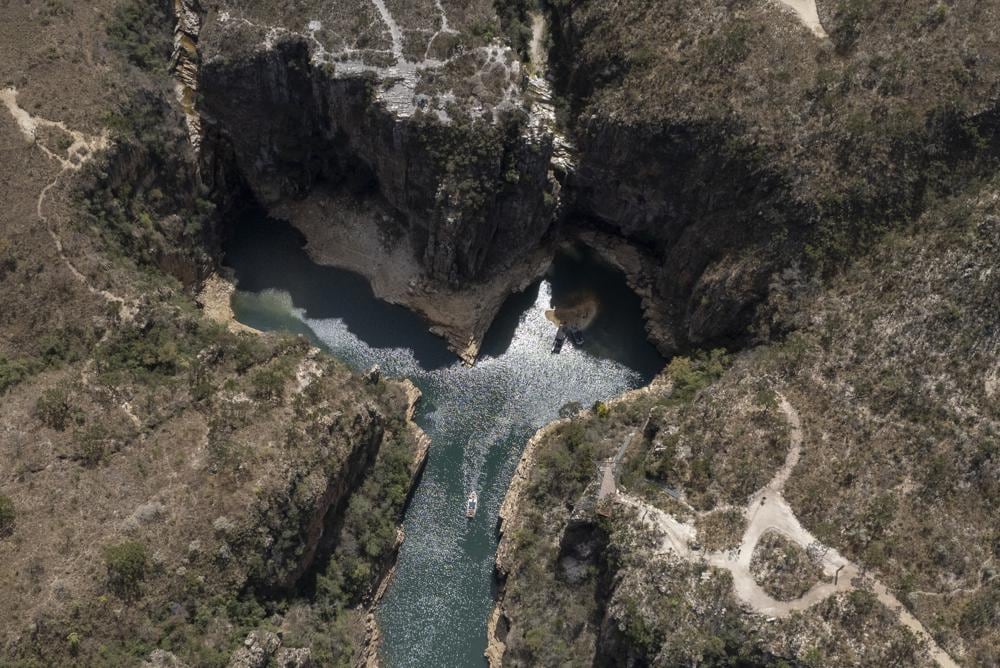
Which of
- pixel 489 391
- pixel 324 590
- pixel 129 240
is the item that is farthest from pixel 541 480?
pixel 129 240

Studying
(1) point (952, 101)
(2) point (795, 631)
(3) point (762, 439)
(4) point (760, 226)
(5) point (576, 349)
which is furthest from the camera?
(5) point (576, 349)

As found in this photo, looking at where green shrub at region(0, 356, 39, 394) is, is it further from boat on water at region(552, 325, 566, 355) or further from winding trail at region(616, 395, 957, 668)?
winding trail at region(616, 395, 957, 668)

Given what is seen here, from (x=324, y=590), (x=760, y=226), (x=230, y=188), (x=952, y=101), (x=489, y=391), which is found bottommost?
(x=324, y=590)

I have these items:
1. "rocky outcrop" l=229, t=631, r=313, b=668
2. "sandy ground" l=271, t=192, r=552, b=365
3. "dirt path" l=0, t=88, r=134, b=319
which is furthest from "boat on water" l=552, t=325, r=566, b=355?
"dirt path" l=0, t=88, r=134, b=319

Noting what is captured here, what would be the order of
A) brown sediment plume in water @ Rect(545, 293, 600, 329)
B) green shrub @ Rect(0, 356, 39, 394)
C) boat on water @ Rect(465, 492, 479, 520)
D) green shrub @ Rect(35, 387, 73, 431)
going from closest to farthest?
green shrub @ Rect(35, 387, 73, 431)
green shrub @ Rect(0, 356, 39, 394)
boat on water @ Rect(465, 492, 479, 520)
brown sediment plume in water @ Rect(545, 293, 600, 329)

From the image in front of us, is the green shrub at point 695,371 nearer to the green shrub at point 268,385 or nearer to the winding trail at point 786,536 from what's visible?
the winding trail at point 786,536

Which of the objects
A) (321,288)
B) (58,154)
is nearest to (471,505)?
(321,288)

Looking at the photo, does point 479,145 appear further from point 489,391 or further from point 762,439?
point 762,439

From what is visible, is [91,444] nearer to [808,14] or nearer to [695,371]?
[695,371]

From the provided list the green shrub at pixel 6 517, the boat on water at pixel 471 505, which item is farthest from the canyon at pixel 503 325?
the boat on water at pixel 471 505
